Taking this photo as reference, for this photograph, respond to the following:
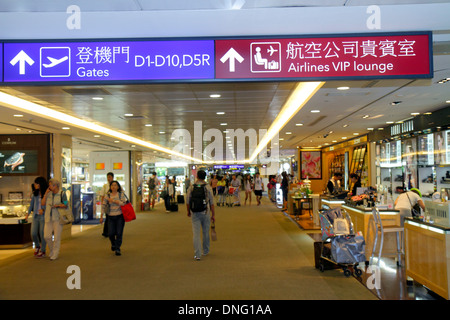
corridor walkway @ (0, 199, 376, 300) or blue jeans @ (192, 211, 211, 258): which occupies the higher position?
blue jeans @ (192, 211, 211, 258)

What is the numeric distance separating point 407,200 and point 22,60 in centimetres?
633

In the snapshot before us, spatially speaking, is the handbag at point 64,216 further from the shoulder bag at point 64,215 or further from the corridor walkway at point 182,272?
the corridor walkway at point 182,272

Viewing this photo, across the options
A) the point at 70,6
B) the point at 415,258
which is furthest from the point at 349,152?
the point at 70,6

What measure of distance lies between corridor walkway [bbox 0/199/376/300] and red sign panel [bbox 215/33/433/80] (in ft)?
9.39

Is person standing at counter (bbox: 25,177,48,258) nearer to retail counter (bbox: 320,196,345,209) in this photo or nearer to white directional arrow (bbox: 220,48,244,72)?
white directional arrow (bbox: 220,48,244,72)

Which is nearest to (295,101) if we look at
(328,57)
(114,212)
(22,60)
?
(114,212)

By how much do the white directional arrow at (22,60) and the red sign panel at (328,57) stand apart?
1.77 meters

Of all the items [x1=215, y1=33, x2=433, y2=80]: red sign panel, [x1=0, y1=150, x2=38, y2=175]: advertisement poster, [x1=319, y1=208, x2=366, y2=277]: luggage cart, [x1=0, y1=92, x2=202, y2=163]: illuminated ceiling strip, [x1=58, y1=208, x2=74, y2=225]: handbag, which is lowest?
[x1=319, y1=208, x2=366, y2=277]: luggage cart

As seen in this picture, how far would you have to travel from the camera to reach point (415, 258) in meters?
5.49

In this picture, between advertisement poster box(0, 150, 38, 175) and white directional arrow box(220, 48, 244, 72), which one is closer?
white directional arrow box(220, 48, 244, 72)

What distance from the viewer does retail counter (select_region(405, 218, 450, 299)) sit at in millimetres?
4699

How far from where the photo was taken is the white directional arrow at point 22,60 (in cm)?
377

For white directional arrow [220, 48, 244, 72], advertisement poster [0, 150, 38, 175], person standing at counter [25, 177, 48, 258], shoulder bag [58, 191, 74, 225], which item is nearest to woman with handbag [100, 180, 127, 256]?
shoulder bag [58, 191, 74, 225]

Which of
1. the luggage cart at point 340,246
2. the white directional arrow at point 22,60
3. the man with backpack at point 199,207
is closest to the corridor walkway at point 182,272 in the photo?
the luggage cart at point 340,246
